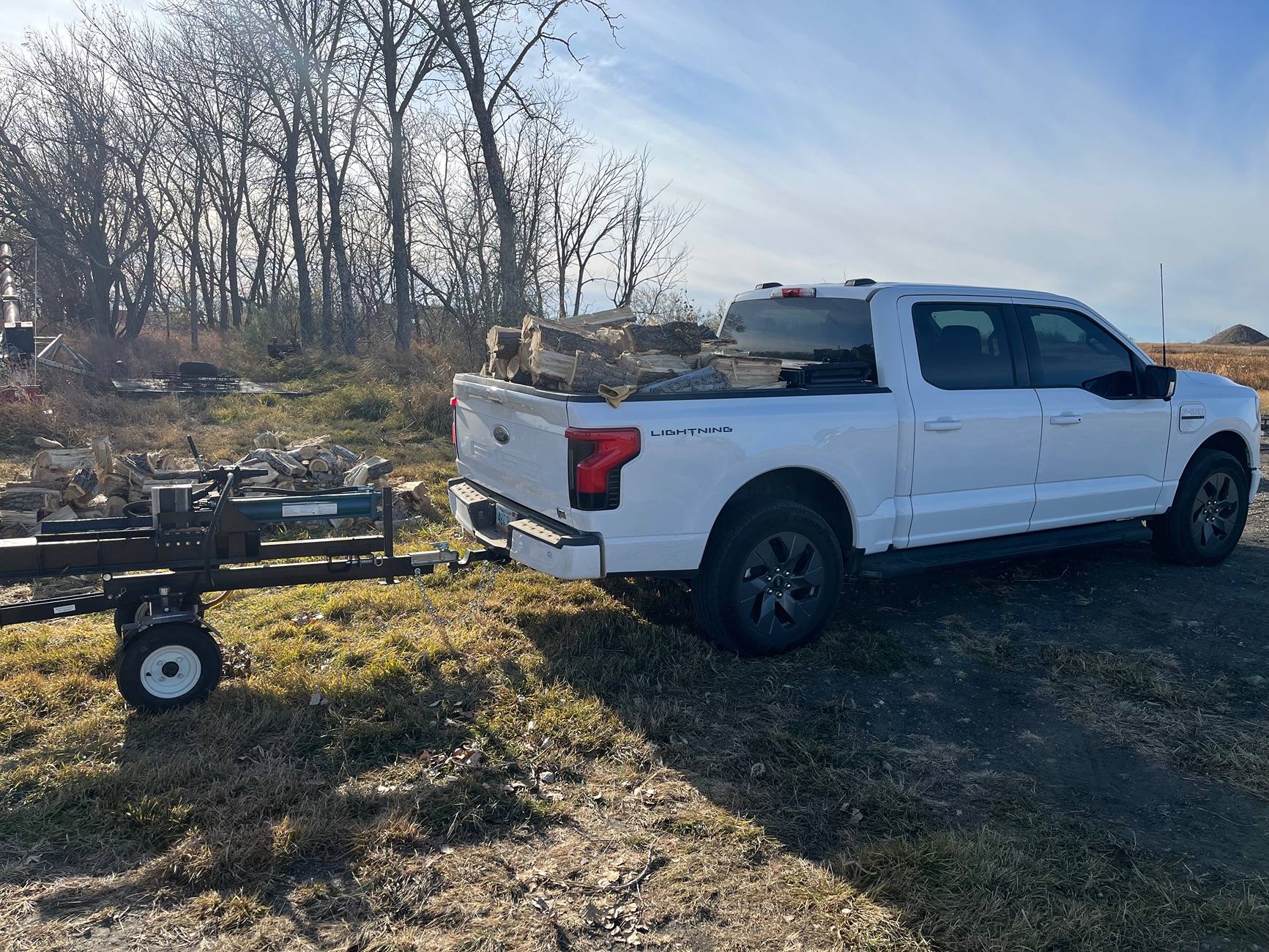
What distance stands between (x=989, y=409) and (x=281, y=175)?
3264 cm

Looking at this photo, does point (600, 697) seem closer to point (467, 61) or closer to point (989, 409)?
point (989, 409)

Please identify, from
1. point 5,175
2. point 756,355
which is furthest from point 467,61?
point 756,355

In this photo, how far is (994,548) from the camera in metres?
5.53

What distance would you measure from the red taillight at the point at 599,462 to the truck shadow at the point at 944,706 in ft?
3.23

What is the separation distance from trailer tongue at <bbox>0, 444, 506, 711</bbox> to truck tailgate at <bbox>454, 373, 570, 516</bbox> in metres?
0.76

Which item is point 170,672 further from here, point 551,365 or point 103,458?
point 103,458

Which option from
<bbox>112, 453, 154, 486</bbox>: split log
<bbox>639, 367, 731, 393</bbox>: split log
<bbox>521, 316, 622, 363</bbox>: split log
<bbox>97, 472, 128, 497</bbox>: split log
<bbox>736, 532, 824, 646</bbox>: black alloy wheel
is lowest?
<bbox>736, 532, 824, 646</bbox>: black alloy wheel

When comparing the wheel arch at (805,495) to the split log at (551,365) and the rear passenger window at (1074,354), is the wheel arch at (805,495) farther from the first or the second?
the rear passenger window at (1074,354)

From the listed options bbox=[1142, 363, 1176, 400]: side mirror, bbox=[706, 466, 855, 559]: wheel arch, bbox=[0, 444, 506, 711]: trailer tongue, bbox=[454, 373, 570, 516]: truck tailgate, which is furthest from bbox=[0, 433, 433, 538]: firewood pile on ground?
bbox=[1142, 363, 1176, 400]: side mirror

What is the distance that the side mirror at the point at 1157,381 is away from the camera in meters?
5.99

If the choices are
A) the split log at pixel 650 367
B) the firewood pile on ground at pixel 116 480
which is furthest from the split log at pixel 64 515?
the split log at pixel 650 367

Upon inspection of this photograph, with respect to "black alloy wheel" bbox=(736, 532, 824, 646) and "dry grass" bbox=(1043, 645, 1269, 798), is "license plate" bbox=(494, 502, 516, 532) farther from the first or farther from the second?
"dry grass" bbox=(1043, 645, 1269, 798)

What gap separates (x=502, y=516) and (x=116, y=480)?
16.8 ft

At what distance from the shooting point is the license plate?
194 inches
